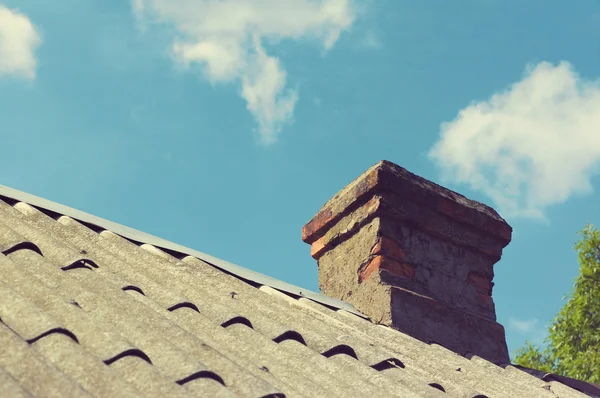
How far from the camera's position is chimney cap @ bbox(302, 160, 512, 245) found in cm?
426

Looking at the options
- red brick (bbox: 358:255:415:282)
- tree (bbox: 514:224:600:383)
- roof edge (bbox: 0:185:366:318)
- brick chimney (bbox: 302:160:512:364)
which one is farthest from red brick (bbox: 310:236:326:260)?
tree (bbox: 514:224:600:383)

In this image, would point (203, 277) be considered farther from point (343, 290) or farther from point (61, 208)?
point (343, 290)

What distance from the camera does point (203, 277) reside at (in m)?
3.19

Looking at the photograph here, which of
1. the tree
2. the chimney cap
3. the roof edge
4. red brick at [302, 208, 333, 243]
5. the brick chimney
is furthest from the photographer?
the tree

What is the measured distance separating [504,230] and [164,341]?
3205 millimetres

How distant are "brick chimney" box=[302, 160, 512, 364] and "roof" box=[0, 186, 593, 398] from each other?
0.27 metres

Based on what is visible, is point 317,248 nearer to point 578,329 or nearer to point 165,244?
point 165,244

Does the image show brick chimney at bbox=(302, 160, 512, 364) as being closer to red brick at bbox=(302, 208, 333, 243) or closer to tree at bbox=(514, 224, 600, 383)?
red brick at bbox=(302, 208, 333, 243)

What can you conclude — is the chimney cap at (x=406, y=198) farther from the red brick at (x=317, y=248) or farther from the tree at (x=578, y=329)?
the tree at (x=578, y=329)

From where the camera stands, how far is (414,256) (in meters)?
4.30

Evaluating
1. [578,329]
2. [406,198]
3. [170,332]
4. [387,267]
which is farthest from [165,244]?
[578,329]

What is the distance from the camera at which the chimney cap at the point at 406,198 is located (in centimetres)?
426

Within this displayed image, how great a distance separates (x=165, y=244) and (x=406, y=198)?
4.57ft

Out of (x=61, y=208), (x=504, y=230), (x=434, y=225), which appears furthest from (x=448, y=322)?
(x=61, y=208)
